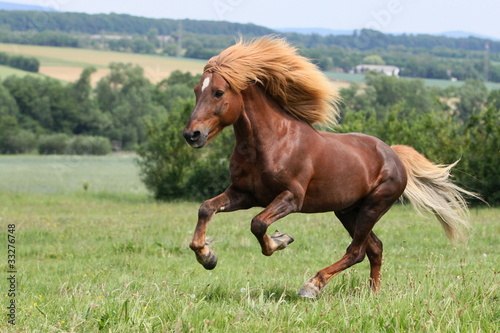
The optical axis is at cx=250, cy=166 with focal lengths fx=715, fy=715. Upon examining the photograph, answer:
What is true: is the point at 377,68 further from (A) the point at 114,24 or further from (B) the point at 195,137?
(B) the point at 195,137

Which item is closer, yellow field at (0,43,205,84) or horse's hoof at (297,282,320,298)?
horse's hoof at (297,282,320,298)

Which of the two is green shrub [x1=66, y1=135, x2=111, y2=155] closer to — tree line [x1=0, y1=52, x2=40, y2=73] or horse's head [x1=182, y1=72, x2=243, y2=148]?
tree line [x1=0, y1=52, x2=40, y2=73]

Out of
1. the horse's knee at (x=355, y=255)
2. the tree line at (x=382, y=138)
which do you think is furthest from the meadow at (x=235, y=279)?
the tree line at (x=382, y=138)

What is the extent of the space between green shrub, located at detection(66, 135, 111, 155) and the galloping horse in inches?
2403

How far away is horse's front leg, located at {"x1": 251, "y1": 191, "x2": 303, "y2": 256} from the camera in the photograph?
6137 millimetres

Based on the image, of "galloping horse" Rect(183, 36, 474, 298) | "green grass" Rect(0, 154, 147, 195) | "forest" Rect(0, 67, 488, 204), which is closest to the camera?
"galloping horse" Rect(183, 36, 474, 298)

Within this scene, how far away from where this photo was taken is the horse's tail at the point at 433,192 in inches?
330

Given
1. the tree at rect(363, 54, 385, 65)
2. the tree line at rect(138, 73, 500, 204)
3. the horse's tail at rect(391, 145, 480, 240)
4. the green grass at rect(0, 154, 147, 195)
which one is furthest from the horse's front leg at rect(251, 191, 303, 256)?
the tree at rect(363, 54, 385, 65)

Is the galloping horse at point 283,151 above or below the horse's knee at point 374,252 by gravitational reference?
above

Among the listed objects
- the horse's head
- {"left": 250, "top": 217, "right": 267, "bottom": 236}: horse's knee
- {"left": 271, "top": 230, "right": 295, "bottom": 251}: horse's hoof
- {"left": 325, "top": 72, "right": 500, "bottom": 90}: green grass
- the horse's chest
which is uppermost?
the horse's head

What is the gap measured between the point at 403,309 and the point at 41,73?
9296 cm

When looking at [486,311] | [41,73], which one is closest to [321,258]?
[486,311]

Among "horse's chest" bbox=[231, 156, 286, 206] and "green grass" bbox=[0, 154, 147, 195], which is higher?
"horse's chest" bbox=[231, 156, 286, 206]

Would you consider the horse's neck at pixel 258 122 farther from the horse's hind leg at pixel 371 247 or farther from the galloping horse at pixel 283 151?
the horse's hind leg at pixel 371 247
